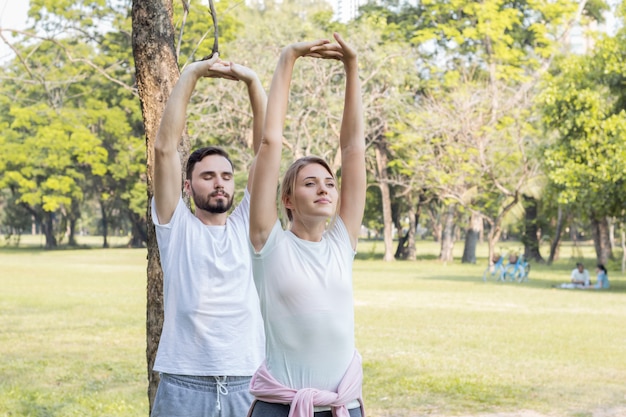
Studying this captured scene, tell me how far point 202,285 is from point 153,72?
1.90 metres

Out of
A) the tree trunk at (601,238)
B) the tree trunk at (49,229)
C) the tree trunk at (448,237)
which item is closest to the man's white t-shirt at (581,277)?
the tree trunk at (601,238)

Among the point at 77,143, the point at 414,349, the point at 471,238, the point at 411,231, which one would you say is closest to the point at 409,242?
the point at 411,231

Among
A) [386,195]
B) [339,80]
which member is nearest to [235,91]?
[339,80]

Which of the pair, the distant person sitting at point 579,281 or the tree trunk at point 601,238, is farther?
the tree trunk at point 601,238

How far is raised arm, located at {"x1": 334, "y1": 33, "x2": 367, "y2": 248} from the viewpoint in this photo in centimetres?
329

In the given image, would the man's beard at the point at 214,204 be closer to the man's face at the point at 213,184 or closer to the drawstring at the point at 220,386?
the man's face at the point at 213,184

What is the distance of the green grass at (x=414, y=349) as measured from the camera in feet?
28.1

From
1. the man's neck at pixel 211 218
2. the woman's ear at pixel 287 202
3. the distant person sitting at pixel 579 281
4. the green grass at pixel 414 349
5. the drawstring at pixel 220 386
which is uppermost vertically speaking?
the woman's ear at pixel 287 202

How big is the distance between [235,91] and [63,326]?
18719 millimetres

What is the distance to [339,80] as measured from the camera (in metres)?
35.6

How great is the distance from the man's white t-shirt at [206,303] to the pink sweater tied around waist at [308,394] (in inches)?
23.2

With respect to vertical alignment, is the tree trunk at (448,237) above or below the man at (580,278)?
above

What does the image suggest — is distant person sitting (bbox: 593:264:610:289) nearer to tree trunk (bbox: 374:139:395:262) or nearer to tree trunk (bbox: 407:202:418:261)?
tree trunk (bbox: 374:139:395:262)

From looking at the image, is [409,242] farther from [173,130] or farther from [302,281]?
[302,281]
